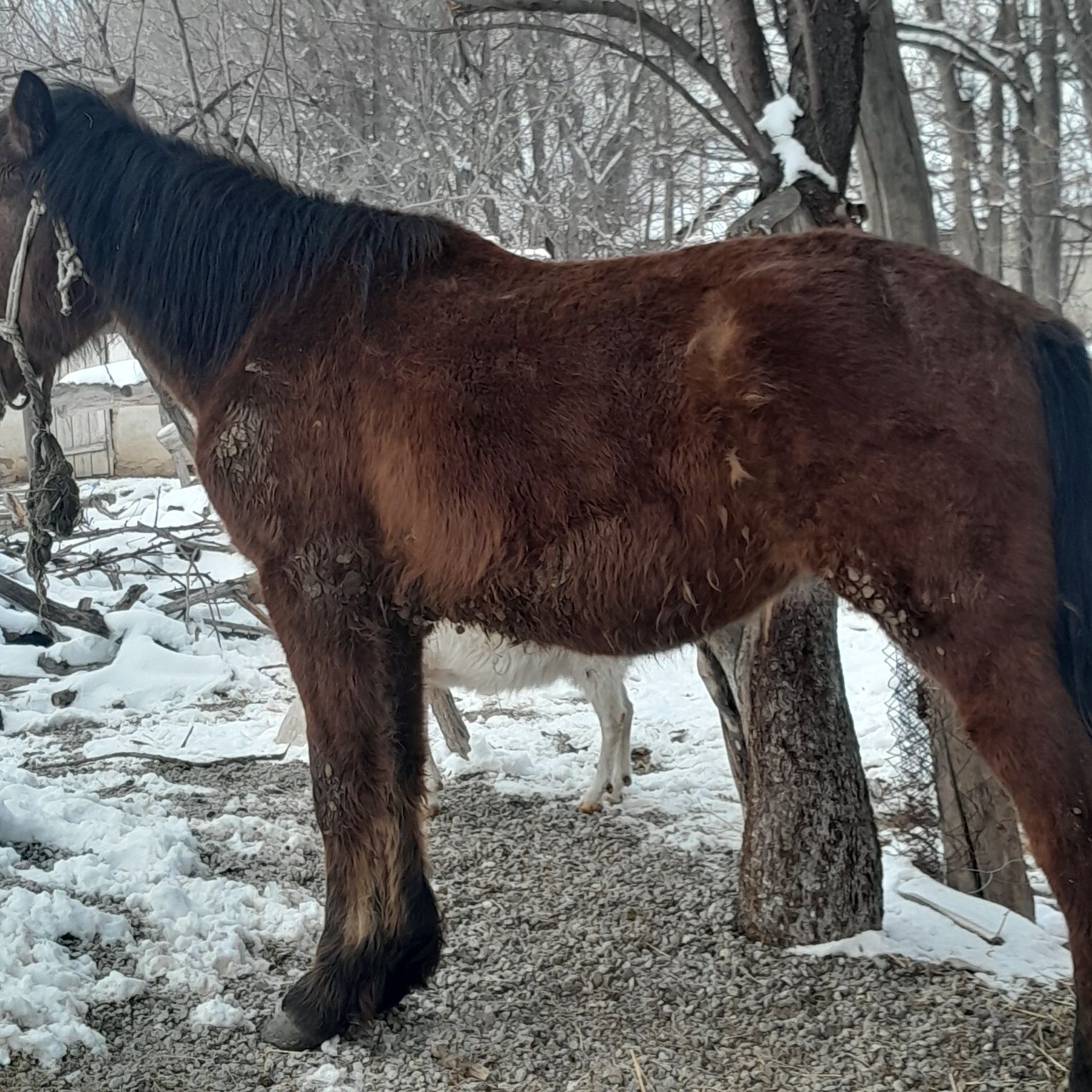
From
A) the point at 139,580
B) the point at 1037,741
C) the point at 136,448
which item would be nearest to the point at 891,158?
the point at 1037,741

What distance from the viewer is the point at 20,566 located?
8625 millimetres

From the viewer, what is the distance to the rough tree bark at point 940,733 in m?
3.63

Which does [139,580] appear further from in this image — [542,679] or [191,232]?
[191,232]

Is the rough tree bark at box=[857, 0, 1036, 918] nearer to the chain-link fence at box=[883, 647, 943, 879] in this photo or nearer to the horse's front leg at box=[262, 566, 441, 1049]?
the chain-link fence at box=[883, 647, 943, 879]

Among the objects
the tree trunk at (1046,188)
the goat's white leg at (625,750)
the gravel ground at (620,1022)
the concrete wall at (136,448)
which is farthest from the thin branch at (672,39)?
the concrete wall at (136,448)

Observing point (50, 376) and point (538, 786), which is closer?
point (50, 376)

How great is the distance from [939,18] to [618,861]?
651cm

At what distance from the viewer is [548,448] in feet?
7.80

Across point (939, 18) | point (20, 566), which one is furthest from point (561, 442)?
point (20, 566)

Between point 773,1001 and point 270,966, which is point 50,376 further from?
point 773,1001

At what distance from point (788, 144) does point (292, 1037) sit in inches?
121

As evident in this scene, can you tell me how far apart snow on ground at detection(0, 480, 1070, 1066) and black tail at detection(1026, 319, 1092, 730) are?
137 cm

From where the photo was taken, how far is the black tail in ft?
6.93

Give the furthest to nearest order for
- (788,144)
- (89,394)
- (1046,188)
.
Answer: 1. (89,394)
2. (1046,188)
3. (788,144)
